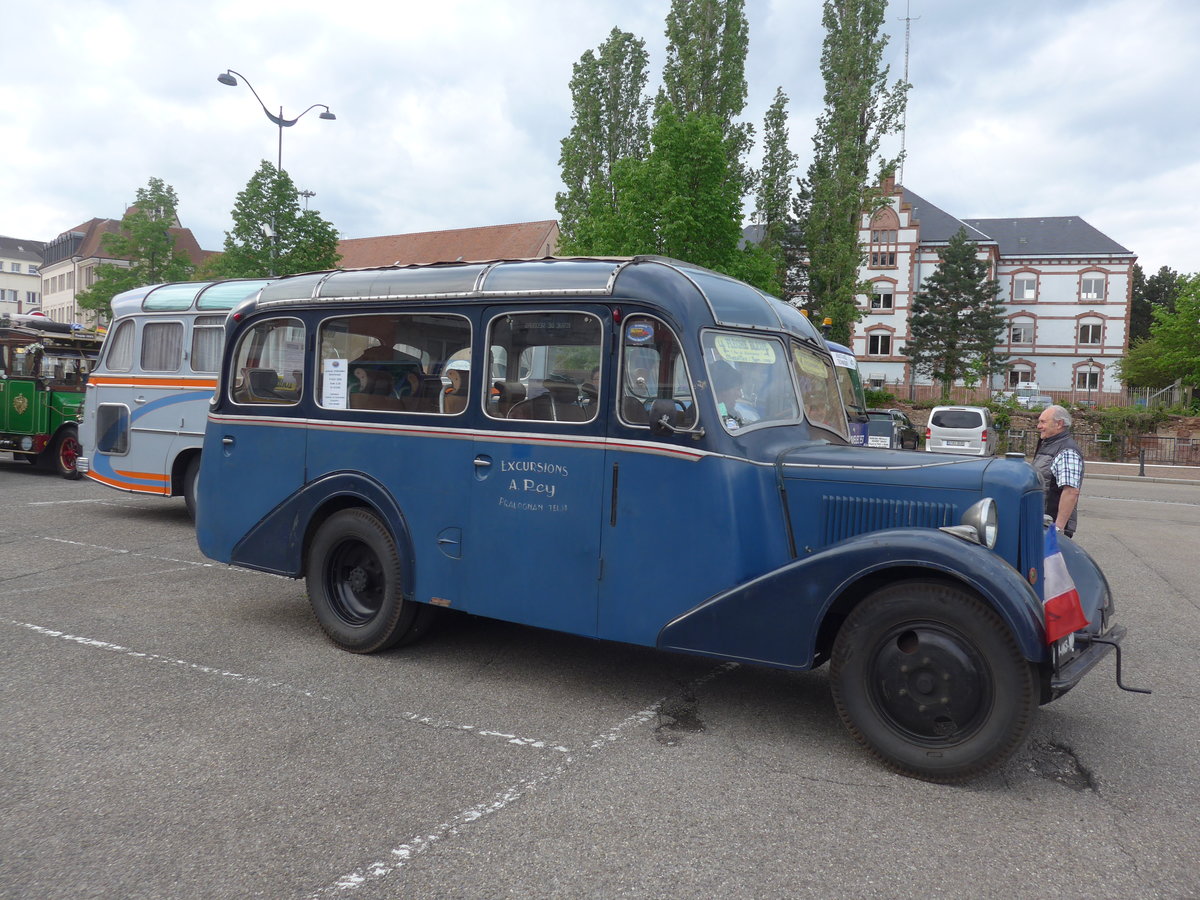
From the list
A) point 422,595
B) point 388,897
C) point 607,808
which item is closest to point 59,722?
point 422,595

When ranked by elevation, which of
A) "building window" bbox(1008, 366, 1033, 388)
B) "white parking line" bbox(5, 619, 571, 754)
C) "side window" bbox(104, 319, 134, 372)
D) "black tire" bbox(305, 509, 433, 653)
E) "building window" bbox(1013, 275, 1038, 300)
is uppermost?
"building window" bbox(1013, 275, 1038, 300)

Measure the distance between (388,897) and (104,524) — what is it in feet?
33.6

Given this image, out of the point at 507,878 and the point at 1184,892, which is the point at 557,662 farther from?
the point at 1184,892

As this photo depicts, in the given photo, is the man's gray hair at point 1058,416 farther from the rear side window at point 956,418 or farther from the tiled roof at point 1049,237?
the tiled roof at point 1049,237

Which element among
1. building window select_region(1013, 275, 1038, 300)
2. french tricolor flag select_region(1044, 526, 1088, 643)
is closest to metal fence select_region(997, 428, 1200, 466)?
building window select_region(1013, 275, 1038, 300)

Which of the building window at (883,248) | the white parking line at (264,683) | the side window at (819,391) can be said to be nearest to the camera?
the white parking line at (264,683)

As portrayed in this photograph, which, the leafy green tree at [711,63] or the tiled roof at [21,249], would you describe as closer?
the leafy green tree at [711,63]

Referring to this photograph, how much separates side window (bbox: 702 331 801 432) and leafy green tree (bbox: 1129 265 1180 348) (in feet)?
273

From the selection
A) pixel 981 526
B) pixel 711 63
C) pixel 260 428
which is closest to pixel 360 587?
pixel 260 428

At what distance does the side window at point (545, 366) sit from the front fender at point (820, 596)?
1.32 m

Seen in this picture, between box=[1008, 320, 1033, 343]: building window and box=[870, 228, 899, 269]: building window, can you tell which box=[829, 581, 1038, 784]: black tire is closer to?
box=[870, 228, 899, 269]: building window

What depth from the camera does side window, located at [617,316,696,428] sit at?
16.1 feet

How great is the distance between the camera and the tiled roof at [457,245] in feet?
201

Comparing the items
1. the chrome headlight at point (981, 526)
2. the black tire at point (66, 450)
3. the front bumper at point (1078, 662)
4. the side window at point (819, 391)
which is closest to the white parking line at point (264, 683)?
the chrome headlight at point (981, 526)
